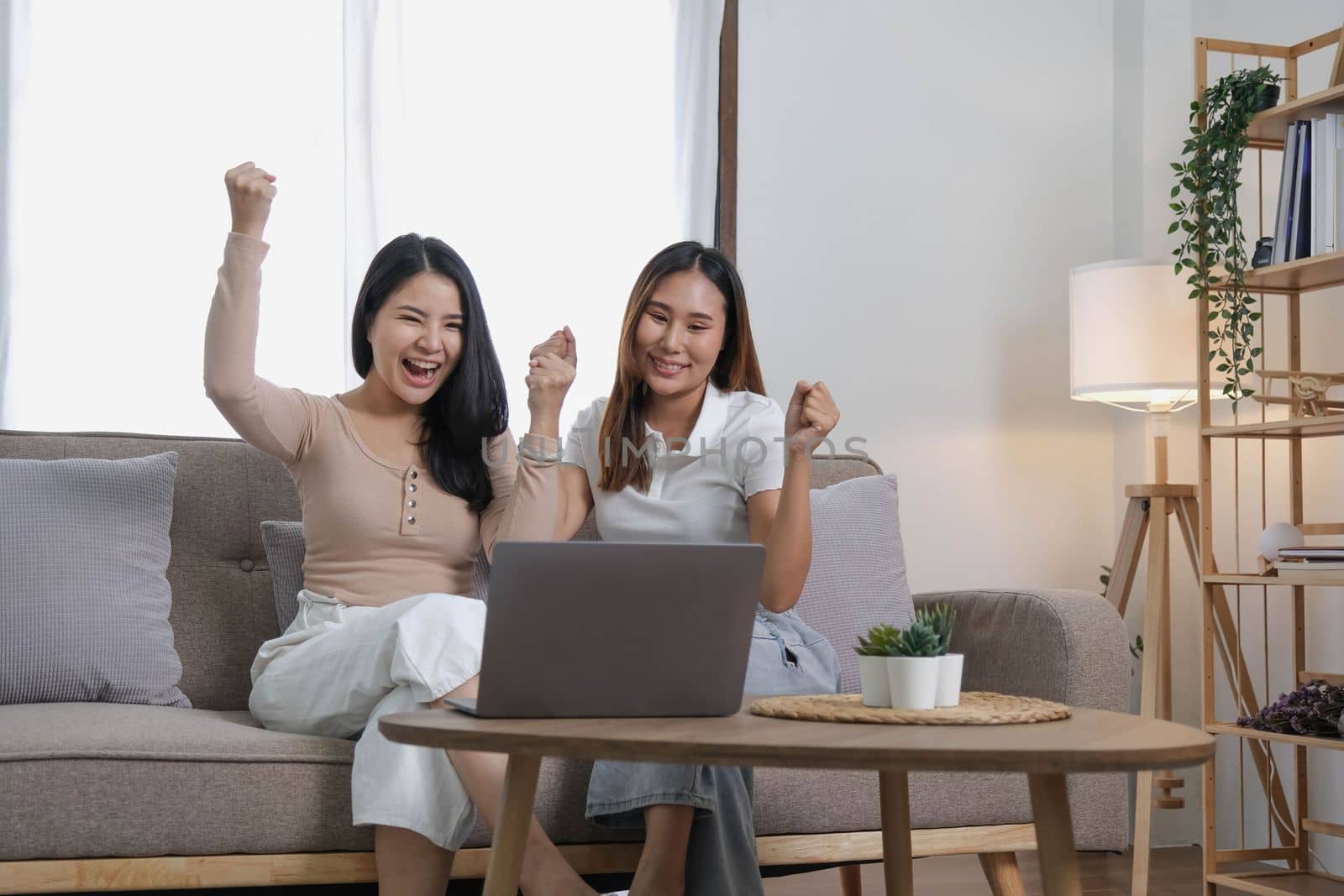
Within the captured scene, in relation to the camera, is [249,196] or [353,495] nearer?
[249,196]

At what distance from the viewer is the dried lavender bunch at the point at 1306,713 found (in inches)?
96.3

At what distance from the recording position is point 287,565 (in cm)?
207

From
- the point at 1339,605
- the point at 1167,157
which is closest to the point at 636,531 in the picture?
the point at 1339,605

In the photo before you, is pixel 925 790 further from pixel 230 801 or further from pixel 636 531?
pixel 230 801

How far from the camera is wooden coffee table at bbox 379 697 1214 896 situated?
0.88 m

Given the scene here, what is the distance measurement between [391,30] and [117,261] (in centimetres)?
80

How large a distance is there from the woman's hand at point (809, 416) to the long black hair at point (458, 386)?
592 mm

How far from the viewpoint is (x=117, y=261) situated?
2.89m

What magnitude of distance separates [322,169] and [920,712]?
234 cm

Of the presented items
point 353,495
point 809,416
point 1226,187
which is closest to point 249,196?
point 353,495

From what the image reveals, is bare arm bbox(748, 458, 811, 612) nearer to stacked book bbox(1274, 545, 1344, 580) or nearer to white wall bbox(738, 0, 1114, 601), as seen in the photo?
stacked book bbox(1274, 545, 1344, 580)

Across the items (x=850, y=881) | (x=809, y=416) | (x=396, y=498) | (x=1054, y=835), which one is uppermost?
(x=809, y=416)

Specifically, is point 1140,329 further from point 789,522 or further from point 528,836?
point 528,836

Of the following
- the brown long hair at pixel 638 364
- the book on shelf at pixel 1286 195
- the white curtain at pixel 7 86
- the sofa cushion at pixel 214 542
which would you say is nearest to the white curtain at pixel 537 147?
the white curtain at pixel 7 86
